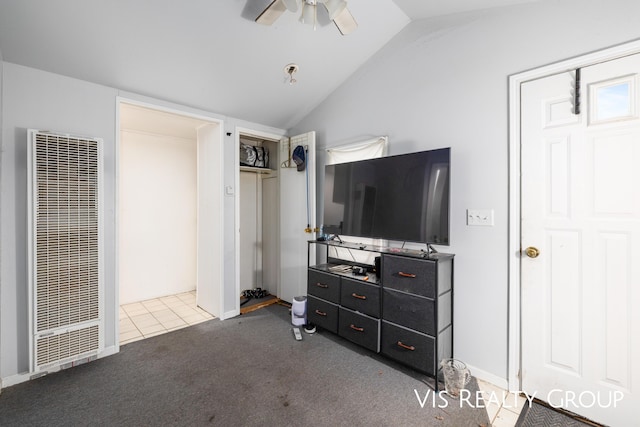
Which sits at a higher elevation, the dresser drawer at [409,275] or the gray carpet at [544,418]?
the dresser drawer at [409,275]

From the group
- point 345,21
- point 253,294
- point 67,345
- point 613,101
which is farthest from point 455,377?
point 67,345

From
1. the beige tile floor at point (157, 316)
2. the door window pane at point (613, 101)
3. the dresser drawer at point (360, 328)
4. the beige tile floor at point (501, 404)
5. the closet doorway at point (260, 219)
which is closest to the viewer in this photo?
the door window pane at point (613, 101)

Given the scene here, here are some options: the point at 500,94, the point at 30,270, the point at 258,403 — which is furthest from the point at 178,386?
the point at 500,94

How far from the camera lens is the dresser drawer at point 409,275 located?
6.39ft

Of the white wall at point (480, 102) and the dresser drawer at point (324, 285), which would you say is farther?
the dresser drawer at point (324, 285)

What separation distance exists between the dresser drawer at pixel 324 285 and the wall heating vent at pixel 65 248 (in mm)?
1821

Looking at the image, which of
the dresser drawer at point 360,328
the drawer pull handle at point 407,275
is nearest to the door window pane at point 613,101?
the drawer pull handle at point 407,275

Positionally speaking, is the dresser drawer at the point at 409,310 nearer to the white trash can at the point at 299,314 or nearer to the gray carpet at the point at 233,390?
the gray carpet at the point at 233,390

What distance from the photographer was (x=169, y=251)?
13.5ft

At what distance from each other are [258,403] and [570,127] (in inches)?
104

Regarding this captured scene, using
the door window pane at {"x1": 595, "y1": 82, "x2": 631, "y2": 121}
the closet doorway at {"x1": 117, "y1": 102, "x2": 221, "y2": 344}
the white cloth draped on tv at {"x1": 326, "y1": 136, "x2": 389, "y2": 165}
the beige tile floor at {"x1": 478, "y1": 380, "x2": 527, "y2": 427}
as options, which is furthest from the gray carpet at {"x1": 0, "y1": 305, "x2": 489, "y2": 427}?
the door window pane at {"x1": 595, "y1": 82, "x2": 631, "y2": 121}

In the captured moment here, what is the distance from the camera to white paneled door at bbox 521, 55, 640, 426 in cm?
153

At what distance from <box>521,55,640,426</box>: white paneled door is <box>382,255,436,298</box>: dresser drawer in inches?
24.0

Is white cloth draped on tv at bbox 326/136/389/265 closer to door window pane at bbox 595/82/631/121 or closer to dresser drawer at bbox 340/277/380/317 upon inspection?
dresser drawer at bbox 340/277/380/317
